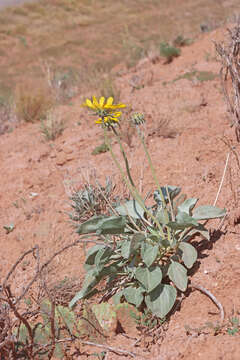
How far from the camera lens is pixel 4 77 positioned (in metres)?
18.2

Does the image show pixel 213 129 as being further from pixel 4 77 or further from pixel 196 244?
pixel 4 77

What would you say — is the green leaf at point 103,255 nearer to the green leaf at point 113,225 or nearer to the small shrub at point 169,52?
the green leaf at point 113,225

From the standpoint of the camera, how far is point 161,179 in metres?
3.21

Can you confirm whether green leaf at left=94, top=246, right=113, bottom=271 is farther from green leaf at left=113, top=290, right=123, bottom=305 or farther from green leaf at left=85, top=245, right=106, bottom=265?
green leaf at left=113, top=290, right=123, bottom=305

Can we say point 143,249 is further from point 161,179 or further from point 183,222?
point 161,179

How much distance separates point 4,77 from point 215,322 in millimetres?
18815

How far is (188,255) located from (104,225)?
0.51 metres

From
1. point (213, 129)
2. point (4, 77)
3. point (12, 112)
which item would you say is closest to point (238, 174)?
point (213, 129)

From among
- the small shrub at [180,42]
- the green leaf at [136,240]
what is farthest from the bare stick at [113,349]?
the small shrub at [180,42]

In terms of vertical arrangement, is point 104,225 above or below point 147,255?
above

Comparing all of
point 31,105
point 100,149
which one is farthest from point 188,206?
point 31,105

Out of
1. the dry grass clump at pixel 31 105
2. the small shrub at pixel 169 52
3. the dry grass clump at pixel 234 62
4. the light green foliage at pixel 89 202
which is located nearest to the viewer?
the light green foliage at pixel 89 202

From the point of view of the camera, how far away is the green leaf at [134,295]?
1.88 metres

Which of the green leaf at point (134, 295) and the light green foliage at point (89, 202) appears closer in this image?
the green leaf at point (134, 295)
